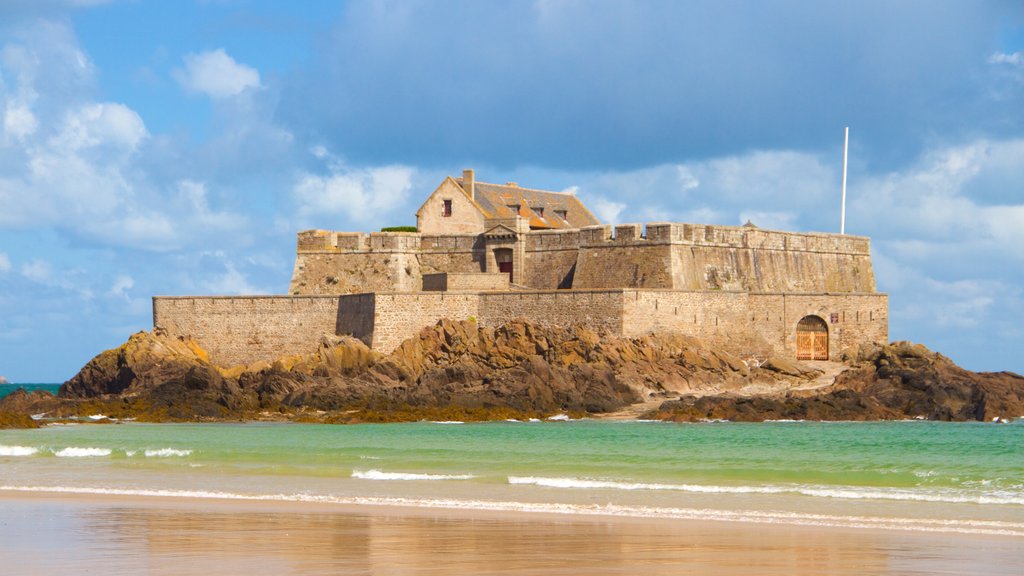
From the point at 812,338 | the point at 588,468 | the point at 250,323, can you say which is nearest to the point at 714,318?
Answer: the point at 812,338

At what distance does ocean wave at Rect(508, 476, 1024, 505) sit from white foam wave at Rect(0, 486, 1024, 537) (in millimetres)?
1929

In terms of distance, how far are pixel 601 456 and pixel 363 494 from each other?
5.88 metres

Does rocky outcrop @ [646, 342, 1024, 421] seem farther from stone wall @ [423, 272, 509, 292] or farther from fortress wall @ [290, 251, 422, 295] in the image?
fortress wall @ [290, 251, 422, 295]

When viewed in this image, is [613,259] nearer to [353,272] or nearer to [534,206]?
[534,206]

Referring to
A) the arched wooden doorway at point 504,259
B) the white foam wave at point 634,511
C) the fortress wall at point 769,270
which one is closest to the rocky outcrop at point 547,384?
the fortress wall at point 769,270

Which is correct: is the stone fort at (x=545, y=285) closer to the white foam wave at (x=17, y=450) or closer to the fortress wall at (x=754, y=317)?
the fortress wall at (x=754, y=317)

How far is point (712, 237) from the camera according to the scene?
4109cm

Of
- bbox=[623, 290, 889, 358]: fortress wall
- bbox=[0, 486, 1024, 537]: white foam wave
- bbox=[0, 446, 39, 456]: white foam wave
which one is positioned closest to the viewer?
bbox=[0, 486, 1024, 537]: white foam wave

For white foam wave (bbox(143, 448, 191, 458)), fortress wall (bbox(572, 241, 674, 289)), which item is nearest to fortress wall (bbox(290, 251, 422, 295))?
fortress wall (bbox(572, 241, 674, 289))

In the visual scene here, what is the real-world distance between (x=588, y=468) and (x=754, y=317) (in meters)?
19.3

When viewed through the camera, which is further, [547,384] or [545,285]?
[545,285]

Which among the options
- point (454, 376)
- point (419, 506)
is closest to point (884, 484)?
point (419, 506)

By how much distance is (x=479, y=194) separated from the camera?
45719 mm

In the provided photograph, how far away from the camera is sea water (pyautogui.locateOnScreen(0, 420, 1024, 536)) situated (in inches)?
664
